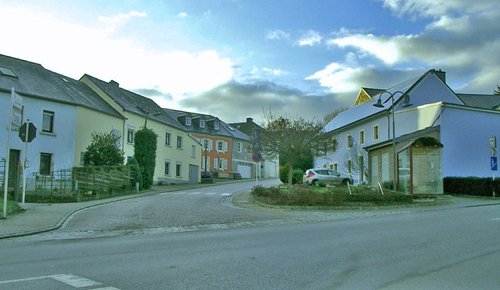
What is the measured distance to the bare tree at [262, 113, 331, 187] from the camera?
37406 millimetres

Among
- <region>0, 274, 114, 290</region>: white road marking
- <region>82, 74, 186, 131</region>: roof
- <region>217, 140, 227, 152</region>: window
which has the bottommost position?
<region>0, 274, 114, 290</region>: white road marking

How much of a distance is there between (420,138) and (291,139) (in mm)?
10884

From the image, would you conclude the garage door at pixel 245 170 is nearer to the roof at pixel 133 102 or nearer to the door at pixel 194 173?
the door at pixel 194 173

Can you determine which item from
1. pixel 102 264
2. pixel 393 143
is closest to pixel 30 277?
pixel 102 264

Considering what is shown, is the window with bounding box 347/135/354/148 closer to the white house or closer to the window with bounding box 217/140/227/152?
the white house

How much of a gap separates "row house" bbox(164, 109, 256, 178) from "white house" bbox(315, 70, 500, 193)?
2713cm

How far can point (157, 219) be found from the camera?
58.3 feet

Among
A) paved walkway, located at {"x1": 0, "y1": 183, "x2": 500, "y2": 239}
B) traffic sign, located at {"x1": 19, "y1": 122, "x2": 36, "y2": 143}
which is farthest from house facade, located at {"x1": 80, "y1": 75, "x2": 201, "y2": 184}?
traffic sign, located at {"x1": 19, "y1": 122, "x2": 36, "y2": 143}

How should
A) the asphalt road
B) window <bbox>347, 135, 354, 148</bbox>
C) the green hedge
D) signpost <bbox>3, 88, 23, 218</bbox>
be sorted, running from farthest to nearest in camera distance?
window <bbox>347, 135, 354, 148</bbox> → the green hedge → signpost <bbox>3, 88, 23, 218</bbox> → the asphalt road

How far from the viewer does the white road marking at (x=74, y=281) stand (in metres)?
7.05

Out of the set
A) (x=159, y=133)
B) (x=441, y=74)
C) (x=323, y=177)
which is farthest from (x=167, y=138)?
(x=441, y=74)

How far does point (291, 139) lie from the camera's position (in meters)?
37.5

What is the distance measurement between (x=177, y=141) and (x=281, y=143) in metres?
21.5

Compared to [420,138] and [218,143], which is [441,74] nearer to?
[420,138]
